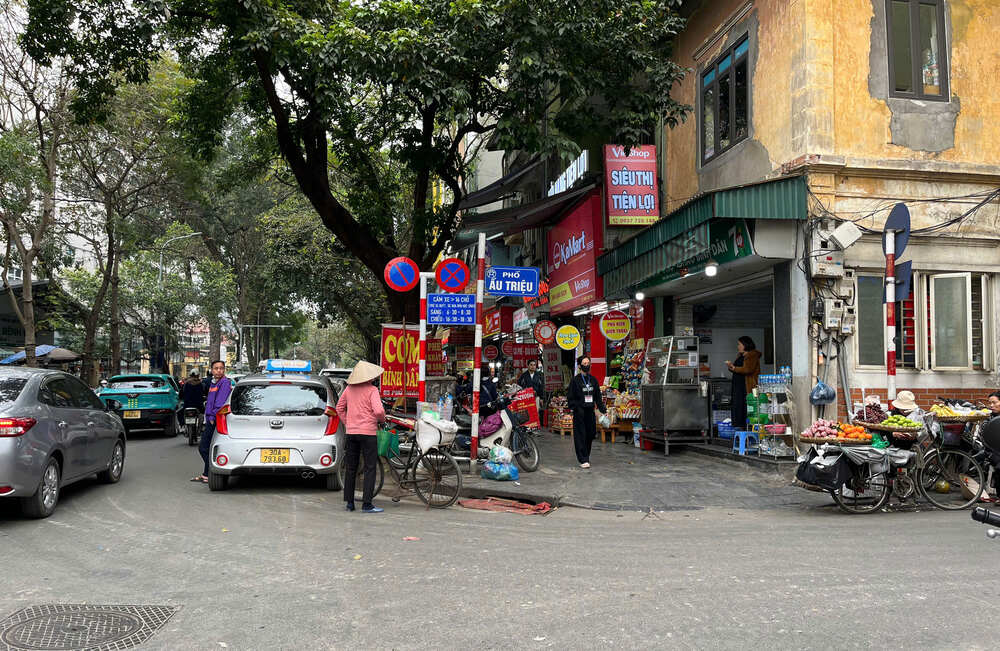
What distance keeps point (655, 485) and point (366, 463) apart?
13.3 ft

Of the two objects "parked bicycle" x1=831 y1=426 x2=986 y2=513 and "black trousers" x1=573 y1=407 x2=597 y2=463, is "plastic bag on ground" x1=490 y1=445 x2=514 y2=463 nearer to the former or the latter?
"black trousers" x1=573 y1=407 x2=597 y2=463

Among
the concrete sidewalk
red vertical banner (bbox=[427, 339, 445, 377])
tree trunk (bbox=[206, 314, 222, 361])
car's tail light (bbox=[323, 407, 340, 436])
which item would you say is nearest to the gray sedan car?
car's tail light (bbox=[323, 407, 340, 436])

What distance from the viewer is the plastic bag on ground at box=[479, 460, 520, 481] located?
412 inches

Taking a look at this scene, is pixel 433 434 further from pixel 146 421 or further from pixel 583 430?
pixel 146 421

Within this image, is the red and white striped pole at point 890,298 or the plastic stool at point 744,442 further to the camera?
the plastic stool at point 744,442

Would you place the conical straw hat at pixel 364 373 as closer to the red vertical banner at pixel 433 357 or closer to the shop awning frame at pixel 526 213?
the red vertical banner at pixel 433 357

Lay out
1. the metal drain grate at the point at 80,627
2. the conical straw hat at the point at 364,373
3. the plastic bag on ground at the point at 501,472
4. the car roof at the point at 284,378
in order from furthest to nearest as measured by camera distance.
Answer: the plastic bag on ground at the point at 501,472 < the car roof at the point at 284,378 < the conical straw hat at the point at 364,373 < the metal drain grate at the point at 80,627

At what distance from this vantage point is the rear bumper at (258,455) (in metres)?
9.40

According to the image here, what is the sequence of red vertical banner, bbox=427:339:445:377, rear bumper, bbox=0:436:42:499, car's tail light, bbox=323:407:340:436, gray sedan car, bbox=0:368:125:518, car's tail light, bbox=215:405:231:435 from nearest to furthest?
rear bumper, bbox=0:436:42:499 < gray sedan car, bbox=0:368:125:518 < car's tail light, bbox=215:405:231:435 < car's tail light, bbox=323:407:340:436 < red vertical banner, bbox=427:339:445:377

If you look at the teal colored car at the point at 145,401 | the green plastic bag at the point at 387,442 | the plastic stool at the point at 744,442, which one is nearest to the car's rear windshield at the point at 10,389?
the green plastic bag at the point at 387,442

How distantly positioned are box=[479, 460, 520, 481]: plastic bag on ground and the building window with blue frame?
684 centimetres

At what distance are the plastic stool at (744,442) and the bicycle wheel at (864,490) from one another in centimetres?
309

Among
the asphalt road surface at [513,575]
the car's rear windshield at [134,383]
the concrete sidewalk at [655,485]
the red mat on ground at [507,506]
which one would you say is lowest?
the red mat on ground at [507,506]

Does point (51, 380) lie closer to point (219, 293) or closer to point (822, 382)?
point (822, 382)
